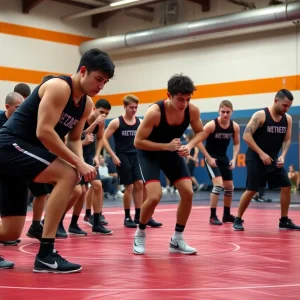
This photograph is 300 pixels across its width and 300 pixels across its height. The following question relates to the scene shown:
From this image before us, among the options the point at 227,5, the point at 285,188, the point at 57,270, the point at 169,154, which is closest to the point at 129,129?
the point at 285,188

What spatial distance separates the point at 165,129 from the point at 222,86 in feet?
51.6

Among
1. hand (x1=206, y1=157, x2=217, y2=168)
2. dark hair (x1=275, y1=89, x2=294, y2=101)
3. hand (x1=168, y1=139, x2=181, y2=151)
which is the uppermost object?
dark hair (x1=275, y1=89, x2=294, y2=101)

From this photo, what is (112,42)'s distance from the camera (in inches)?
920

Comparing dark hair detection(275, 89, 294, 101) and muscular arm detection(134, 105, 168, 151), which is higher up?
dark hair detection(275, 89, 294, 101)

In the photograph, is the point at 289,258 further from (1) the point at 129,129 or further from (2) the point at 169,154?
(1) the point at 129,129

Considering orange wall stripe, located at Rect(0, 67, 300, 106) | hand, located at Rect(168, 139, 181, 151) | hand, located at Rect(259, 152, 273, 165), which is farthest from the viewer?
orange wall stripe, located at Rect(0, 67, 300, 106)

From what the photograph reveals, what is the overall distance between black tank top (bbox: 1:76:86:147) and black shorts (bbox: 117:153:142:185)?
4.68 meters

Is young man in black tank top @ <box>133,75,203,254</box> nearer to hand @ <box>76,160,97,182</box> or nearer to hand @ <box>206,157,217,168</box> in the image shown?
hand @ <box>76,160,97,182</box>

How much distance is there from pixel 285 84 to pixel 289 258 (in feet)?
48.5

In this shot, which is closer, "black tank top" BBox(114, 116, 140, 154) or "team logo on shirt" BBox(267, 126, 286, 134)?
"team logo on shirt" BBox(267, 126, 286, 134)

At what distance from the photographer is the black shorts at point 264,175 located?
8.66m

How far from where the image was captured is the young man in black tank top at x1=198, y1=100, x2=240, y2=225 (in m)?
9.91

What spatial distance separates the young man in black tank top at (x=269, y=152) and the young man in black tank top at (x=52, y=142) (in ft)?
13.7

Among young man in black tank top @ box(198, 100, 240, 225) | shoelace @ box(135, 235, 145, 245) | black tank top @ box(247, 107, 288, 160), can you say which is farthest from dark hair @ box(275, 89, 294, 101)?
shoelace @ box(135, 235, 145, 245)
